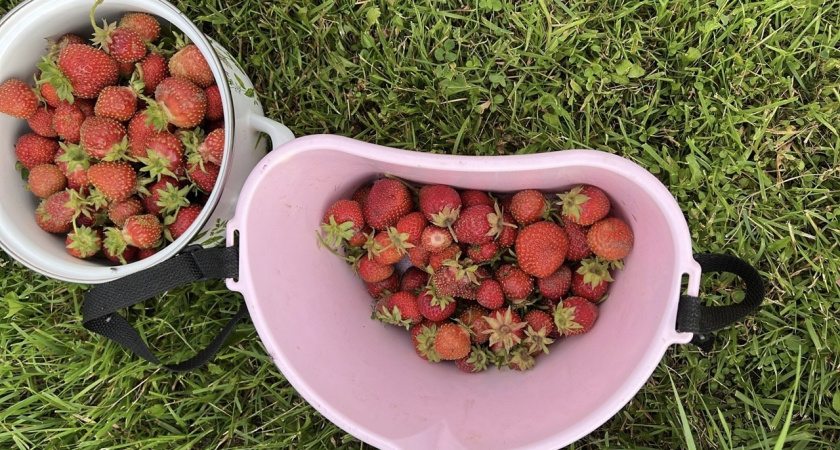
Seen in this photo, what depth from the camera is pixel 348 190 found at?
119cm

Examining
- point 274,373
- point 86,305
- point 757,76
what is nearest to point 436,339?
point 274,373

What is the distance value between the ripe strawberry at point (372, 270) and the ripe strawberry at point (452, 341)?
0.48 ft

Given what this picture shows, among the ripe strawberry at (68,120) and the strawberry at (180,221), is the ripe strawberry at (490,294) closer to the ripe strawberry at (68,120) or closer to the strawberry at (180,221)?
the strawberry at (180,221)

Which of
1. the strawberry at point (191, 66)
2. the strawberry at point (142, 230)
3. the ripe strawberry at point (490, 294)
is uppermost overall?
the strawberry at point (191, 66)

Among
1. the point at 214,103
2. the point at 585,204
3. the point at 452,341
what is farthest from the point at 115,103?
the point at 585,204

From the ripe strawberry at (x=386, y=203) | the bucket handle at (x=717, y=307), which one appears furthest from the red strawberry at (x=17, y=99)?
the bucket handle at (x=717, y=307)

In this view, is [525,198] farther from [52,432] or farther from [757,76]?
[52,432]

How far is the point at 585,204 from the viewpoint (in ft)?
3.36

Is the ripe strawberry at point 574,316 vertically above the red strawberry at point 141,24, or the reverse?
the red strawberry at point 141,24

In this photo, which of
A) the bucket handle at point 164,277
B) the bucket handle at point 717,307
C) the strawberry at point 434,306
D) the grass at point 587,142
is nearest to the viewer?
the bucket handle at point 717,307

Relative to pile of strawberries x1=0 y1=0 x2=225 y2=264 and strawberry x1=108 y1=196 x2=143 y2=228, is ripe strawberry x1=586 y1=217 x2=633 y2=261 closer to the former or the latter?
pile of strawberries x1=0 y1=0 x2=225 y2=264

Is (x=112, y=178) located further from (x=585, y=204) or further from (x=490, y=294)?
(x=585, y=204)

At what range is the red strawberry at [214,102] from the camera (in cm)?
115

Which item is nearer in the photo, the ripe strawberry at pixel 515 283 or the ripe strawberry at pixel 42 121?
the ripe strawberry at pixel 515 283
